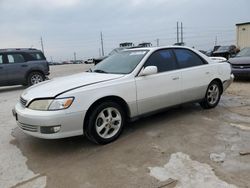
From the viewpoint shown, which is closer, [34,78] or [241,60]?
[241,60]

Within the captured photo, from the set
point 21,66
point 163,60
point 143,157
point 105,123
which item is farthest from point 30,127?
point 21,66

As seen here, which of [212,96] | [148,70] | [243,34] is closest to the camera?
[148,70]

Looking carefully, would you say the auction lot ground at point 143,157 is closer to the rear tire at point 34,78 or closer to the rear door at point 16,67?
the rear door at point 16,67

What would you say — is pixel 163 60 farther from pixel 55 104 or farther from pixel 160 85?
pixel 55 104

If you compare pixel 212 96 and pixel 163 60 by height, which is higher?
pixel 163 60

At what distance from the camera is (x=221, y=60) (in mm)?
5977

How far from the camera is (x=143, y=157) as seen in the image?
11.5 feet

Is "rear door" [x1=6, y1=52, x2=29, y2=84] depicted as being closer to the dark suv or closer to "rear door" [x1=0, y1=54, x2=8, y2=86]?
the dark suv

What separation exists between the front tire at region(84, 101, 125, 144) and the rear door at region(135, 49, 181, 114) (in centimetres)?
44

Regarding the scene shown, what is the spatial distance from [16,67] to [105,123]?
8.03 m

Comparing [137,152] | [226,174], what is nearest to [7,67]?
[137,152]

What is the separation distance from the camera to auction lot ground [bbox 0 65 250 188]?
9.75 feet

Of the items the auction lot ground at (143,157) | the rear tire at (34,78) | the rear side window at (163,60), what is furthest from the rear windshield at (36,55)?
the rear side window at (163,60)

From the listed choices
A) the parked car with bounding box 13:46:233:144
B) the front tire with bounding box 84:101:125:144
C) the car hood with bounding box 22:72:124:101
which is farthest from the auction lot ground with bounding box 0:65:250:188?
the car hood with bounding box 22:72:124:101
